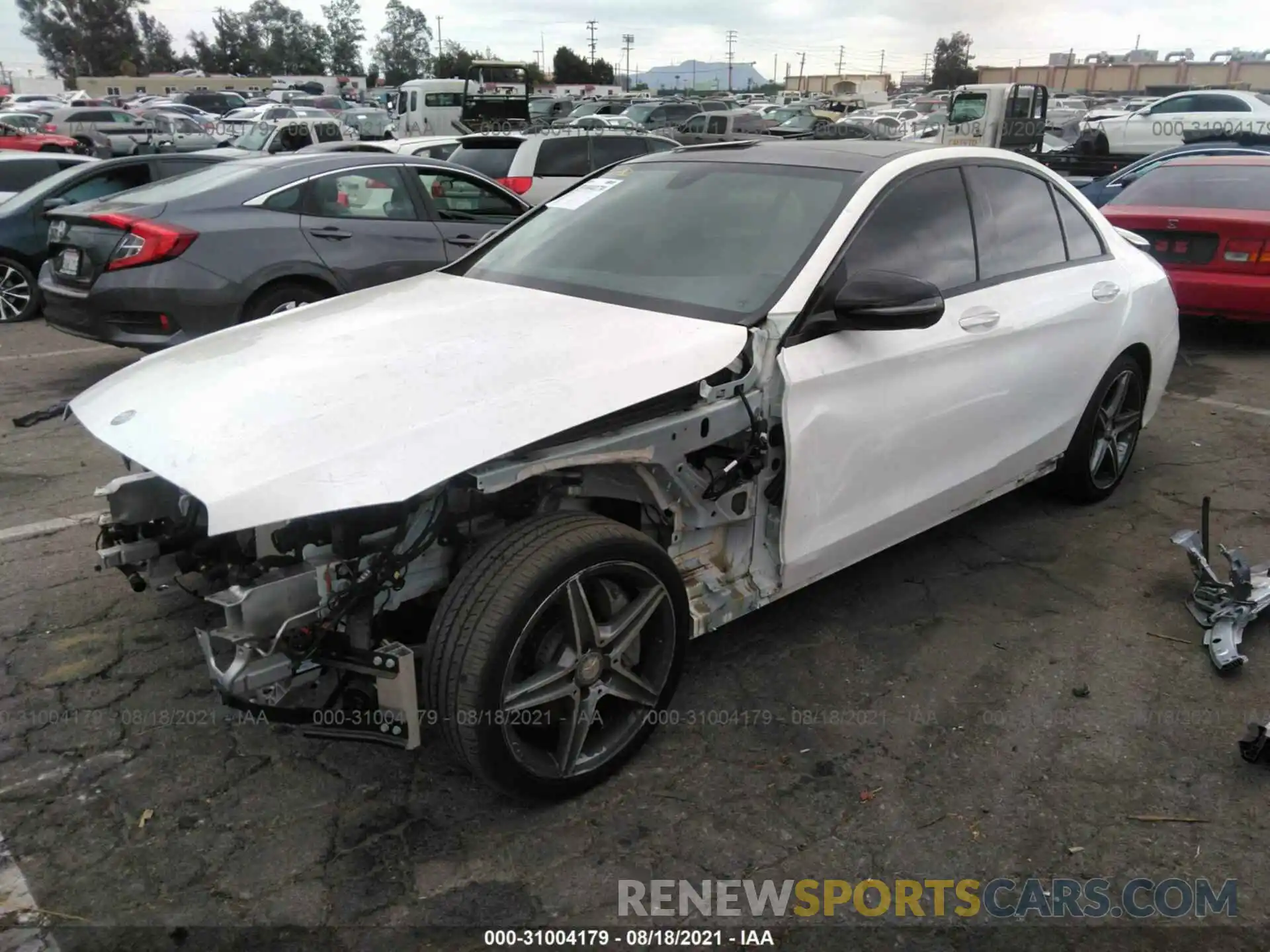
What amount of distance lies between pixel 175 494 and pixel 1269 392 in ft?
23.3

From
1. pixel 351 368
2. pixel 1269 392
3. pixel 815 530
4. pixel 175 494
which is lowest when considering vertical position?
pixel 1269 392

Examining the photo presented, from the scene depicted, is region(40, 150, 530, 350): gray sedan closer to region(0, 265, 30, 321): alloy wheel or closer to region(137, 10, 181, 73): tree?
region(0, 265, 30, 321): alloy wheel

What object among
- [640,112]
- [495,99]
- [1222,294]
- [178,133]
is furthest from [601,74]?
[1222,294]

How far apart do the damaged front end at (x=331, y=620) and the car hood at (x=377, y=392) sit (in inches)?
7.7

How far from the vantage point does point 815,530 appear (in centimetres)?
318

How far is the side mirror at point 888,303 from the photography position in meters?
3.00

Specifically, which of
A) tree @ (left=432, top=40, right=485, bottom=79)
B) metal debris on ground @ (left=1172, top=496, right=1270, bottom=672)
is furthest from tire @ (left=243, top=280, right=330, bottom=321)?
tree @ (left=432, top=40, right=485, bottom=79)

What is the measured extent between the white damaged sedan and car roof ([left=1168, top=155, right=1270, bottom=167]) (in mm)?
5134

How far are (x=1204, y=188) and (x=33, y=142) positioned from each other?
20.4m

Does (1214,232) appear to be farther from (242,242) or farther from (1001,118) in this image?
(1001,118)

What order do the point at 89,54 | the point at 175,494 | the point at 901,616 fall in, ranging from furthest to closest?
the point at 89,54 < the point at 901,616 < the point at 175,494

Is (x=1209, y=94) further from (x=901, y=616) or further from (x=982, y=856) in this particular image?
(x=982, y=856)

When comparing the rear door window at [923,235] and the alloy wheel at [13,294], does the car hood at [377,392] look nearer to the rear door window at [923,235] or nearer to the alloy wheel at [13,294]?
the rear door window at [923,235]

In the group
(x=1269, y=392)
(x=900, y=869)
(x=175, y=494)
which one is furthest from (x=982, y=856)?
(x=1269, y=392)
